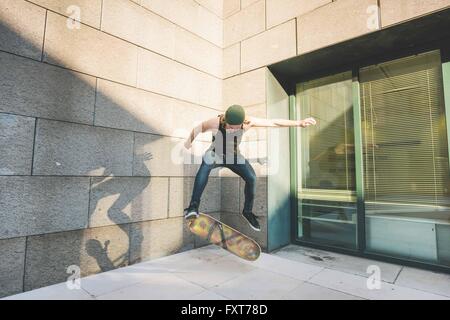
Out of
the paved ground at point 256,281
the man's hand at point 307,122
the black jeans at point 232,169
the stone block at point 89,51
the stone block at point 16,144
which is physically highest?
the stone block at point 89,51

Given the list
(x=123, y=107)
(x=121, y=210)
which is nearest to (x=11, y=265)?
(x=121, y=210)

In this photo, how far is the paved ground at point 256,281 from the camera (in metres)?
3.68

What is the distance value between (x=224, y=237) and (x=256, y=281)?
2.87 ft

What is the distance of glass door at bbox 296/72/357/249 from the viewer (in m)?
5.64

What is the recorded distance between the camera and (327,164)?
5953mm

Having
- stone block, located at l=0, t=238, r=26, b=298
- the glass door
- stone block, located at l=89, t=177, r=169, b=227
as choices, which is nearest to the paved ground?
stone block, located at l=0, t=238, r=26, b=298

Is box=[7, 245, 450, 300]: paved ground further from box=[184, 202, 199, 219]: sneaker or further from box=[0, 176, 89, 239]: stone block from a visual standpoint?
box=[184, 202, 199, 219]: sneaker

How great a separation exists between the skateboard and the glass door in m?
2.01

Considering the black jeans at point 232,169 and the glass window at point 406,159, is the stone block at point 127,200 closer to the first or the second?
the black jeans at point 232,169

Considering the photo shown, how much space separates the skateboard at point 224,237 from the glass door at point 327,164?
2008 mm

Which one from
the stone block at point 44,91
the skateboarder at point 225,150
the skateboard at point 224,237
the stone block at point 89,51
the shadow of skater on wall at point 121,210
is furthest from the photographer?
the skateboard at point 224,237

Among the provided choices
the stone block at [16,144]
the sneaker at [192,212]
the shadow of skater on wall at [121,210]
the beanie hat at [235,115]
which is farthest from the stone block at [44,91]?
the beanie hat at [235,115]
